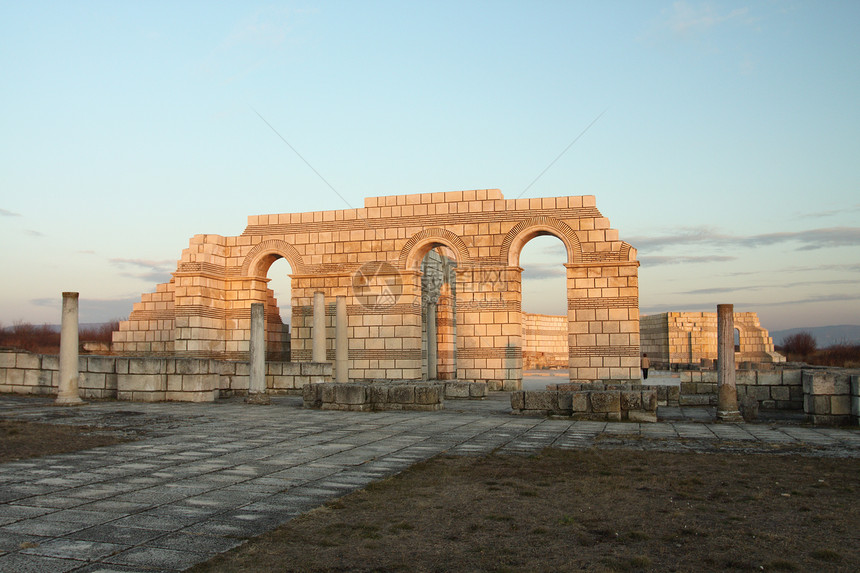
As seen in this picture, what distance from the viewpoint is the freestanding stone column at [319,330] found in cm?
1928

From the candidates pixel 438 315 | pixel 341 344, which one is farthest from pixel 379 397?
pixel 438 315

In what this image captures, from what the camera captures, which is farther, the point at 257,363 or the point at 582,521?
the point at 257,363

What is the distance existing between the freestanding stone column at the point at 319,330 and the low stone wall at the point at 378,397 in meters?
5.55

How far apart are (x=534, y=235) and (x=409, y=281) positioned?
4061mm

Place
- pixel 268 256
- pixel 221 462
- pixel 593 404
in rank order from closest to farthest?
pixel 221 462, pixel 593 404, pixel 268 256

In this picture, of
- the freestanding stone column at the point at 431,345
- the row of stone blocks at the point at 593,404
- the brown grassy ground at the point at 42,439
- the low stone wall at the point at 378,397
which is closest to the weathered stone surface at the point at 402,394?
the low stone wall at the point at 378,397

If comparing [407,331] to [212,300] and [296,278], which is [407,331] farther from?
[212,300]

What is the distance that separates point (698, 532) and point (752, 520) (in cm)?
61

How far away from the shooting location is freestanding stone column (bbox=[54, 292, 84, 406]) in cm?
1348

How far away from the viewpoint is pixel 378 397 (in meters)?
13.7

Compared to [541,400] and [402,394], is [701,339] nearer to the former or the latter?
[541,400]

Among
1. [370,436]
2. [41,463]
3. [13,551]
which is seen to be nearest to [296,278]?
[370,436]

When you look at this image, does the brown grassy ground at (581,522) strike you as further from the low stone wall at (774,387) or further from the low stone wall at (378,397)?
the low stone wall at (774,387)

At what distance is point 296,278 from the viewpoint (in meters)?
21.8
